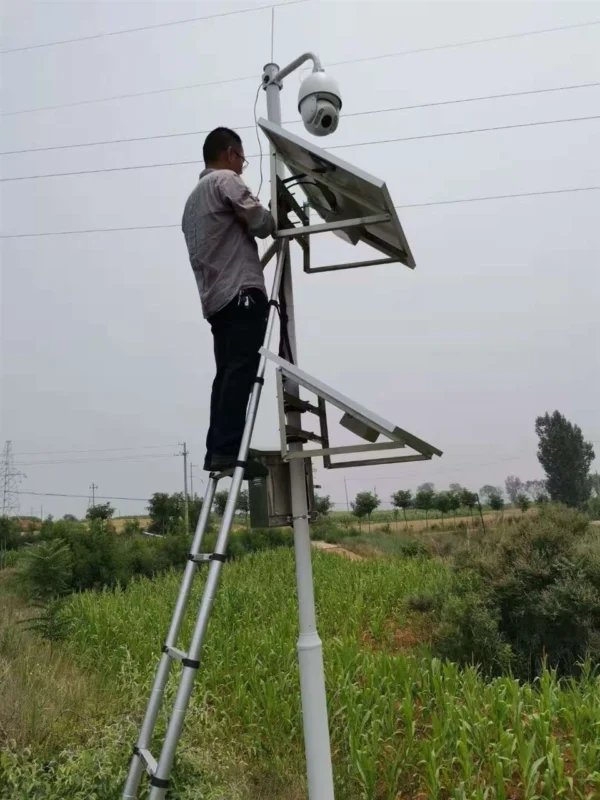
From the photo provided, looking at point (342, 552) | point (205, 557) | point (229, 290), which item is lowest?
point (342, 552)

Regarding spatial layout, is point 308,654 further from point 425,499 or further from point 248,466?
point 425,499

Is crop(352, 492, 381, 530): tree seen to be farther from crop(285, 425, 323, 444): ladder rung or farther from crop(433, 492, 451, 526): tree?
crop(285, 425, 323, 444): ladder rung

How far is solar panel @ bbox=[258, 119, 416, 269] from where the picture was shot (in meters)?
1.92

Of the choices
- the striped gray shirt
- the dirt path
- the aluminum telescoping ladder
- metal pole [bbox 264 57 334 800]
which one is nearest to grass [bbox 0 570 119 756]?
the aluminum telescoping ladder

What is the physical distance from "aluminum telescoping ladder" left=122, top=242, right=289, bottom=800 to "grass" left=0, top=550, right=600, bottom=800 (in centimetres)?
90

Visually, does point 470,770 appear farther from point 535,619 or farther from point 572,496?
point 572,496

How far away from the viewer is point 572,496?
133 feet

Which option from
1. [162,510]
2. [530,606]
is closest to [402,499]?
[162,510]

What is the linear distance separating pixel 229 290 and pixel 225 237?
232 millimetres

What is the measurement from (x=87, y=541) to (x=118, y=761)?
903 centimetres

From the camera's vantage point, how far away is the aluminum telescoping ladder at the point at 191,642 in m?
1.58

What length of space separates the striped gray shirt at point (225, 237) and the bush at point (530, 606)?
428cm

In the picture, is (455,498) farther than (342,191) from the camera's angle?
Yes

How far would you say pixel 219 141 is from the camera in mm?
2459
